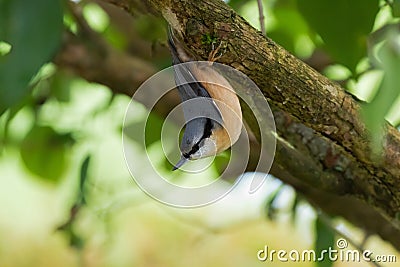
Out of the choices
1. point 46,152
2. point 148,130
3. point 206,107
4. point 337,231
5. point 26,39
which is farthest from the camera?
point 46,152

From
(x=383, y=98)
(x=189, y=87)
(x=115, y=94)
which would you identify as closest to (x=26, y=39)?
(x=189, y=87)

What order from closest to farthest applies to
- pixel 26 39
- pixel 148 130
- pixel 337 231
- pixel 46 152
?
pixel 26 39
pixel 337 231
pixel 148 130
pixel 46 152

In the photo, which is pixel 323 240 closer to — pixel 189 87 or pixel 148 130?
pixel 148 130

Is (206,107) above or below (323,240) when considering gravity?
above

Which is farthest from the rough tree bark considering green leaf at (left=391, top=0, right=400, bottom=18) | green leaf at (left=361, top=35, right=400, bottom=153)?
green leaf at (left=391, top=0, right=400, bottom=18)

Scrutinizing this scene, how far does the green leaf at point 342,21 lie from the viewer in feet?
2.12

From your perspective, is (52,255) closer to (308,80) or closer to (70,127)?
(70,127)

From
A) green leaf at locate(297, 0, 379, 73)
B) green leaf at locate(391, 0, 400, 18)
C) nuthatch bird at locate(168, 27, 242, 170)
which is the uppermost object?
green leaf at locate(391, 0, 400, 18)

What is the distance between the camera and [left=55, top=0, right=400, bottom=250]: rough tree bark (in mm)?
492

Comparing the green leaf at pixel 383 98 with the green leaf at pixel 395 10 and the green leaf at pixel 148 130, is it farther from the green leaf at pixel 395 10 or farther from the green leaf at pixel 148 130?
the green leaf at pixel 148 130

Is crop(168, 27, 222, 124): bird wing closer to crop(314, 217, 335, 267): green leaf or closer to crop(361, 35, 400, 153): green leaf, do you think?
crop(361, 35, 400, 153): green leaf

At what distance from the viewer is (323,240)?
87cm
